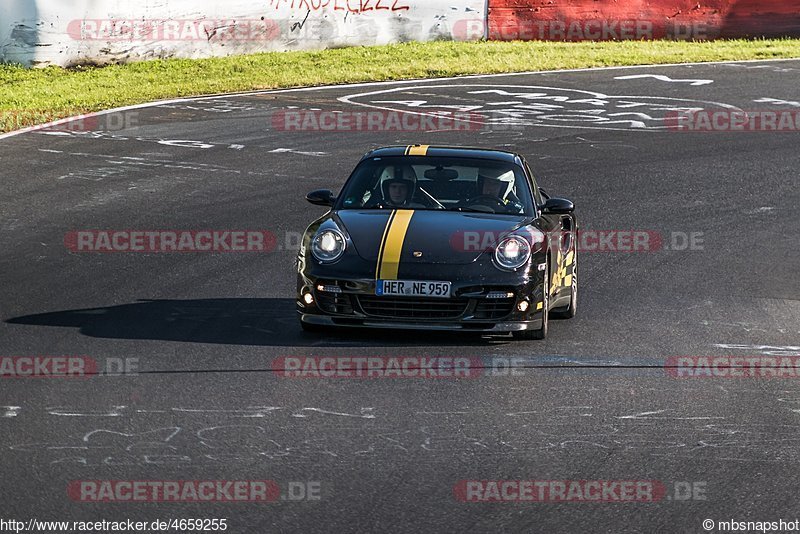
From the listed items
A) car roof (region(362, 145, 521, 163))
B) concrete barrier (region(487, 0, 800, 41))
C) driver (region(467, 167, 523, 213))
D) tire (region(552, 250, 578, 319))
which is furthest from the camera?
concrete barrier (region(487, 0, 800, 41))

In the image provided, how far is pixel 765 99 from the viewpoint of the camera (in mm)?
23266

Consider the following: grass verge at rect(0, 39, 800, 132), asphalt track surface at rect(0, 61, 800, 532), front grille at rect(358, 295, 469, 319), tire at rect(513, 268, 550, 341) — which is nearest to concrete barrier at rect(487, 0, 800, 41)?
grass verge at rect(0, 39, 800, 132)

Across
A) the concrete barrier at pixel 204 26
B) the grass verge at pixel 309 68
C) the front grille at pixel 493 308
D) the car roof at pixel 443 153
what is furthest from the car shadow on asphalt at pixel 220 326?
the concrete barrier at pixel 204 26

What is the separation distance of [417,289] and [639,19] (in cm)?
2121

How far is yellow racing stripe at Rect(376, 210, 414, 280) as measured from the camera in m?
9.27

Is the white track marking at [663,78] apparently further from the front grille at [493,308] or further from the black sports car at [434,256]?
the front grille at [493,308]

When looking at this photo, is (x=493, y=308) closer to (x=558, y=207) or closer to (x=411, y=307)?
(x=411, y=307)

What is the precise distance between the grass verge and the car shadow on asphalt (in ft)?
33.4

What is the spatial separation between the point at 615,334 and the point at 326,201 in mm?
2406

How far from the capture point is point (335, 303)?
938 centimetres

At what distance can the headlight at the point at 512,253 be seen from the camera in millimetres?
9445

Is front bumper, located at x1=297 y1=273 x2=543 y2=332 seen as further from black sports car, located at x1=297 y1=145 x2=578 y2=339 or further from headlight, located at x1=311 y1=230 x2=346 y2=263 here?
headlight, located at x1=311 y1=230 x2=346 y2=263

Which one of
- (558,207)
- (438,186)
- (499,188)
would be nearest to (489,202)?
(499,188)

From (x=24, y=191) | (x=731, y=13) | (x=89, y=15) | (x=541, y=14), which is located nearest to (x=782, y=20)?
(x=731, y=13)
